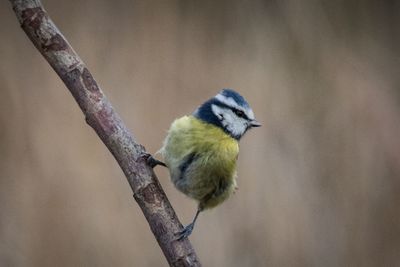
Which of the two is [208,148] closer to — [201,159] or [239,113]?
[201,159]

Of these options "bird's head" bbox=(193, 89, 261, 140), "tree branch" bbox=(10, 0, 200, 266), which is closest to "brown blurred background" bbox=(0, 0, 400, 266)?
"bird's head" bbox=(193, 89, 261, 140)

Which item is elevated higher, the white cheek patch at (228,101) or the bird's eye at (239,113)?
the white cheek patch at (228,101)

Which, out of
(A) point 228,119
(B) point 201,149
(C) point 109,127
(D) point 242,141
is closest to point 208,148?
(B) point 201,149

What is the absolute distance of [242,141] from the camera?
8.24 ft

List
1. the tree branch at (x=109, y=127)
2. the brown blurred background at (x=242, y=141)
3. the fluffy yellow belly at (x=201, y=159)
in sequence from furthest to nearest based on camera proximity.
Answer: the brown blurred background at (x=242, y=141), the fluffy yellow belly at (x=201, y=159), the tree branch at (x=109, y=127)

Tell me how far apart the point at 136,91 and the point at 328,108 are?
2.77 ft

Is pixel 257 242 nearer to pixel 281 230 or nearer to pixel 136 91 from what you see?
pixel 281 230

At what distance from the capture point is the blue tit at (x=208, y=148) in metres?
1.53

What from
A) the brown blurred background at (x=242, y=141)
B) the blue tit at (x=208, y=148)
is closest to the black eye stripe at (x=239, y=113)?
the blue tit at (x=208, y=148)

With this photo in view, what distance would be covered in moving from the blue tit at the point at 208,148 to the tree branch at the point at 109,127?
299mm

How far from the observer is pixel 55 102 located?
2352 mm

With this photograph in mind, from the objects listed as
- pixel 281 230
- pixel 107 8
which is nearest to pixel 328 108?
pixel 281 230

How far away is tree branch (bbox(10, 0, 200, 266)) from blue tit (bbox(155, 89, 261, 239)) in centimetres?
30

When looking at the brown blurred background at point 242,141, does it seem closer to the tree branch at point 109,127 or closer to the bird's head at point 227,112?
the bird's head at point 227,112
